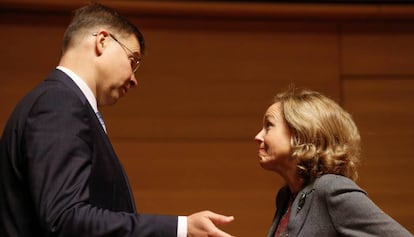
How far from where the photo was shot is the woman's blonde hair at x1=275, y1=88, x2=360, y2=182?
149cm

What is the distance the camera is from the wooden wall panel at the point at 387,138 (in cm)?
257

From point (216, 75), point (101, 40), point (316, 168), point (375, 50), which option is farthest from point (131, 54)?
point (375, 50)

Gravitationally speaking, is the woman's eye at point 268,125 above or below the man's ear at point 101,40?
below

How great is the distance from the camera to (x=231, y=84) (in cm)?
255

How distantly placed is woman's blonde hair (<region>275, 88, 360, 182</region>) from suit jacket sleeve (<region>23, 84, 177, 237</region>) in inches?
18.8

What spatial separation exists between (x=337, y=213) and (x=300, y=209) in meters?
0.12

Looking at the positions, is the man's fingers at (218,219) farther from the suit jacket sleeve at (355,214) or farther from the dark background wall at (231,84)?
the dark background wall at (231,84)

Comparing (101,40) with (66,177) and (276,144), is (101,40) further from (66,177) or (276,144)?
Answer: (276,144)

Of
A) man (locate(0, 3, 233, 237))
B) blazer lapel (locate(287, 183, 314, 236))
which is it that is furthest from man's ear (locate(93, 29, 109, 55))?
blazer lapel (locate(287, 183, 314, 236))

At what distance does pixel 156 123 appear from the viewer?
2.52 m

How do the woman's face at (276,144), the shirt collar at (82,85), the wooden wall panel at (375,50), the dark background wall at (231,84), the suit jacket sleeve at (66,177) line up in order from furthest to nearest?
the wooden wall panel at (375,50)
the dark background wall at (231,84)
the woman's face at (276,144)
the shirt collar at (82,85)
the suit jacket sleeve at (66,177)

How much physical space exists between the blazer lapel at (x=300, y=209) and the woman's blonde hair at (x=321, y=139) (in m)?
0.05

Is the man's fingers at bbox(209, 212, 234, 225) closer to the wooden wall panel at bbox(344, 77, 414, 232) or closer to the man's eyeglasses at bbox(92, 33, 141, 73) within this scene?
the man's eyeglasses at bbox(92, 33, 141, 73)

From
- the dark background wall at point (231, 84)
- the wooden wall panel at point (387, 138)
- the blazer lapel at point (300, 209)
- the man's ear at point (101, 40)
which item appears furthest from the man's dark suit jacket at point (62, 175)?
the wooden wall panel at point (387, 138)
